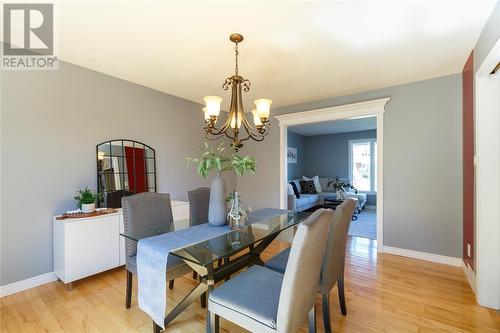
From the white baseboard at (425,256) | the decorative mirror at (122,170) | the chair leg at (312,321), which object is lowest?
the white baseboard at (425,256)

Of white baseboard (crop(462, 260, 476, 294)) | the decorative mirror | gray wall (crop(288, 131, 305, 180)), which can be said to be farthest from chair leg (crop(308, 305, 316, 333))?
gray wall (crop(288, 131, 305, 180))

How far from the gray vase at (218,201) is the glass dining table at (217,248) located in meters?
0.17

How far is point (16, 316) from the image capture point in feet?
6.09

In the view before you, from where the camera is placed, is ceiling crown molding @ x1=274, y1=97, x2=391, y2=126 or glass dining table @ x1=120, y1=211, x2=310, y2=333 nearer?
glass dining table @ x1=120, y1=211, x2=310, y2=333

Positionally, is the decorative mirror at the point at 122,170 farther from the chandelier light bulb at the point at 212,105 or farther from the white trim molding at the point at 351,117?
the white trim molding at the point at 351,117

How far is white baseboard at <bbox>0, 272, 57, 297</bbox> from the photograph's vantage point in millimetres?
2150

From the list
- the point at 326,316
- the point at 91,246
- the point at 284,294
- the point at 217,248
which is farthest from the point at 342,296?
the point at 91,246

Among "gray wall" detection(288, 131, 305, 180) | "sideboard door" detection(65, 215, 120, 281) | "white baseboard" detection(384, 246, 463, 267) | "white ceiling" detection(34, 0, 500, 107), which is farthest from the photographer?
"gray wall" detection(288, 131, 305, 180)

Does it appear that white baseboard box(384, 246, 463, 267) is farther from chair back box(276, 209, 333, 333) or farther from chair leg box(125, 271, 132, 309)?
Answer: chair leg box(125, 271, 132, 309)

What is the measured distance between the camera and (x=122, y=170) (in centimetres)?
302

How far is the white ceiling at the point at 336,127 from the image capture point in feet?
19.3

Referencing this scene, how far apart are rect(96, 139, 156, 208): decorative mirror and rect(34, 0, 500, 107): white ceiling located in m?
0.92

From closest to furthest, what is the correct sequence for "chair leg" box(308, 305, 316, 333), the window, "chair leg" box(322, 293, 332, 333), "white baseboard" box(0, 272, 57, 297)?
1. "chair leg" box(308, 305, 316, 333)
2. "chair leg" box(322, 293, 332, 333)
3. "white baseboard" box(0, 272, 57, 297)
4. the window

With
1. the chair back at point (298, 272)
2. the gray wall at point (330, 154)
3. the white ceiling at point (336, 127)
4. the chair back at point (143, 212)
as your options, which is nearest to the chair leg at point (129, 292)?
the chair back at point (143, 212)
